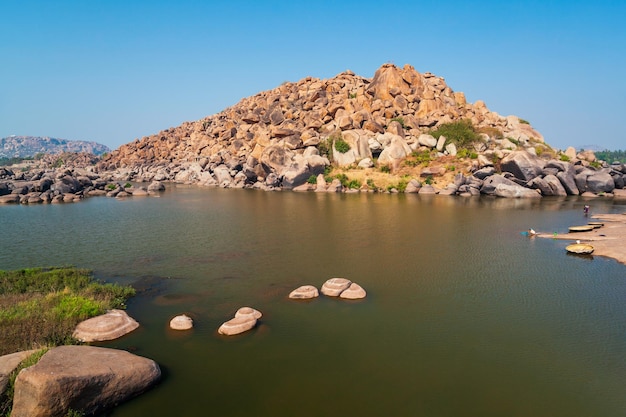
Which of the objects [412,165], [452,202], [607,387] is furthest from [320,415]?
[412,165]

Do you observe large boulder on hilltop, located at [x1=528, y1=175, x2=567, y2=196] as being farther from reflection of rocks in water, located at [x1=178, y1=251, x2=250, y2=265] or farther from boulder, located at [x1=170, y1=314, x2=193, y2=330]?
boulder, located at [x1=170, y1=314, x2=193, y2=330]

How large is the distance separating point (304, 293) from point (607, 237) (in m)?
25.5

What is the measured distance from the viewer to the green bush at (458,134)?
7025cm

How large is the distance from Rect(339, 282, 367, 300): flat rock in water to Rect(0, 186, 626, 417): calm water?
50cm

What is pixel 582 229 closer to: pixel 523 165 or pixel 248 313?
pixel 523 165

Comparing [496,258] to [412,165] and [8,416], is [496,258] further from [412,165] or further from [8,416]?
[412,165]

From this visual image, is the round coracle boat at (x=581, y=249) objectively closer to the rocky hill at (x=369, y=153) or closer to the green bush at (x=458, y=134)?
the rocky hill at (x=369, y=153)

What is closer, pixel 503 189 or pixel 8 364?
pixel 8 364

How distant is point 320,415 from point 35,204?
195ft

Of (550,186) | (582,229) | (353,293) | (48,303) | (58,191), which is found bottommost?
(353,293)

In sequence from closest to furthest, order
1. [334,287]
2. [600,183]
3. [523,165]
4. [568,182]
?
[334,287], [600,183], [568,182], [523,165]

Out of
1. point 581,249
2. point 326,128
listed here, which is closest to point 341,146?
point 326,128

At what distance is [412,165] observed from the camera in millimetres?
67750

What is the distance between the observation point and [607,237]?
92.9 feet
